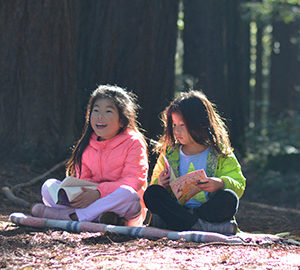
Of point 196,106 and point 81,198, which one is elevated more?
point 196,106

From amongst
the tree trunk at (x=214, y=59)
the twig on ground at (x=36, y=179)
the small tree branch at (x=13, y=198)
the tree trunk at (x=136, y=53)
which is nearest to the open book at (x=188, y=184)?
the small tree branch at (x=13, y=198)

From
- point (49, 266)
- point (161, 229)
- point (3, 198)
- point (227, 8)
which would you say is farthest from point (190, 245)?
point (227, 8)

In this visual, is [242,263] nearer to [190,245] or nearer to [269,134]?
[190,245]

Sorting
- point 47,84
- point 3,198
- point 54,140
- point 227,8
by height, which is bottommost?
point 3,198

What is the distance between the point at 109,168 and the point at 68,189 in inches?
20.9

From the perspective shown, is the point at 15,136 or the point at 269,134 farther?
the point at 269,134

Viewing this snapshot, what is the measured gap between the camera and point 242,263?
12.2 ft

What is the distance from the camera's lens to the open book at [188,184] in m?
4.72

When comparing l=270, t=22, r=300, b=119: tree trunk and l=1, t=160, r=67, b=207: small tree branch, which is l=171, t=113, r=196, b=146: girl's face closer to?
l=1, t=160, r=67, b=207: small tree branch

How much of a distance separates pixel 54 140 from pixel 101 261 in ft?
13.9

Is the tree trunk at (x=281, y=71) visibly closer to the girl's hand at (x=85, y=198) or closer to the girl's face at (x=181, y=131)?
the girl's face at (x=181, y=131)

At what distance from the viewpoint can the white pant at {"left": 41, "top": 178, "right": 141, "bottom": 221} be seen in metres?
A: 5.12

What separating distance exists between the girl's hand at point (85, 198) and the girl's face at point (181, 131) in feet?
2.64

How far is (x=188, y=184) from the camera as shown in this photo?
4.77 m
